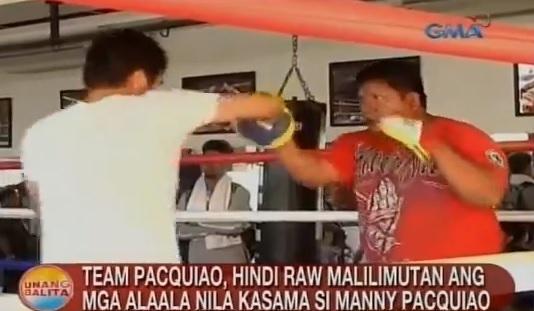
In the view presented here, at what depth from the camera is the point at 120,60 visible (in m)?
1.12

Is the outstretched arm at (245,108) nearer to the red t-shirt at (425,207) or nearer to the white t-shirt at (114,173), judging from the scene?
the white t-shirt at (114,173)

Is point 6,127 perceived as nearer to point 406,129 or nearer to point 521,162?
point 521,162

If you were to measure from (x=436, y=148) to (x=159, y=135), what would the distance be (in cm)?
37

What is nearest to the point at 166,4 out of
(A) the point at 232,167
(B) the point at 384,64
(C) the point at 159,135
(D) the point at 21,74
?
(C) the point at 159,135

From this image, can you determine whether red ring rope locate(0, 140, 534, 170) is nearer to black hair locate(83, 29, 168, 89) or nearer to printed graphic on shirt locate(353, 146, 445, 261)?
printed graphic on shirt locate(353, 146, 445, 261)

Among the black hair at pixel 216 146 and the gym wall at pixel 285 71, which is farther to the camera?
the gym wall at pixel 285 71

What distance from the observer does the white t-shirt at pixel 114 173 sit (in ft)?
3.56

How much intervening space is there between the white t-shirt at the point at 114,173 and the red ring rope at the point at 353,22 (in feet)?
0.64

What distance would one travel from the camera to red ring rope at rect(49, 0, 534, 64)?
93cm

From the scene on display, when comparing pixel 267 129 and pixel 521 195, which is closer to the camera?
pixel 267 129

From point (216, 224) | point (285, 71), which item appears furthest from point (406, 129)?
point (285, 71)

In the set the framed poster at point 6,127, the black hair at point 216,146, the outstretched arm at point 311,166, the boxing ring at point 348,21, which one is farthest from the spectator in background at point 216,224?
the boxing ring at point 348,21

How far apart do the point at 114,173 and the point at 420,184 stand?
1.50 ft

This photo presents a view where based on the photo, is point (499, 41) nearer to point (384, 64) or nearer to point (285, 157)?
point (384, 64)
